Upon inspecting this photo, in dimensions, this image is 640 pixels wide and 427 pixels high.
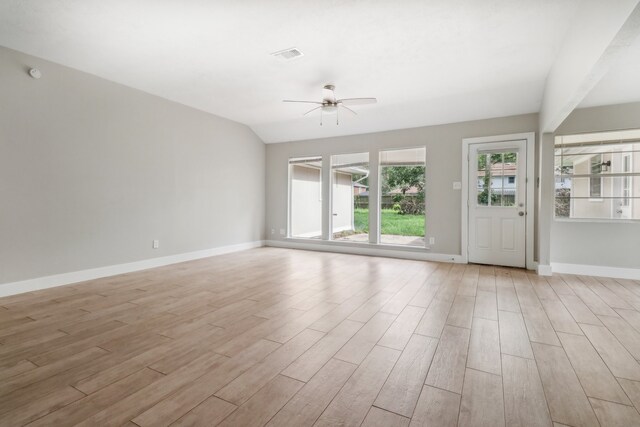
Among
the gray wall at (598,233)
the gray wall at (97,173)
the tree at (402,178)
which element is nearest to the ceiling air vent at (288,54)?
the gray wall at (97,173)

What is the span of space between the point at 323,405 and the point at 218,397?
22.8 inches

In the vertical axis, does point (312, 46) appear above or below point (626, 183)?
above

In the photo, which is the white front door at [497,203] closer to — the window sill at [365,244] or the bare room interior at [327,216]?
the bare room interior at [327,216]

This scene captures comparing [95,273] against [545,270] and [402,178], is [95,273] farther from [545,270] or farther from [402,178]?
[545,270]

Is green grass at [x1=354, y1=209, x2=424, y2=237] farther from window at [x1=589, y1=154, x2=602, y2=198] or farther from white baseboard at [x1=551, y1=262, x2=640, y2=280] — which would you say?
window at [x1=589, y1=154, x2=602, y2=198]

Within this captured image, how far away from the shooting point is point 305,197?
25.2 ft

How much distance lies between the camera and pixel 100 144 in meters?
4.21

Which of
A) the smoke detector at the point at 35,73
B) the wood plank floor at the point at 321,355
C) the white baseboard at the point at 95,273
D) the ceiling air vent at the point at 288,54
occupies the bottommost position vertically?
the wood plank floor at the point at 321,355

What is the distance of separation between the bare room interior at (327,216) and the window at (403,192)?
0.04 metres

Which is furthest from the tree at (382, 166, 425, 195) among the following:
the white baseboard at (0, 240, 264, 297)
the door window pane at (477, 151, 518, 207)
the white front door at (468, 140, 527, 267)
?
the white baseboard at (0, 240, 264, 297)

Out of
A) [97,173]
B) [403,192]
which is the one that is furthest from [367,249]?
[97,173]

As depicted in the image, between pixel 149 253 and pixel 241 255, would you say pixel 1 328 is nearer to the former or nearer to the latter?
pixel 149 253

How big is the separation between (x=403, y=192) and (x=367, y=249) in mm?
1366

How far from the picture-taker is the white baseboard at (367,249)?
556cm
